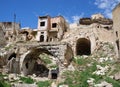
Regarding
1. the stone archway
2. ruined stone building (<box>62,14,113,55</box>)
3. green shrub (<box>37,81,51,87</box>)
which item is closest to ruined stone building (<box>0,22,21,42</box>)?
ruined stone building (<box>62,14,113,55</box>)

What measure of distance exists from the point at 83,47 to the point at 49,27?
39.4 feet

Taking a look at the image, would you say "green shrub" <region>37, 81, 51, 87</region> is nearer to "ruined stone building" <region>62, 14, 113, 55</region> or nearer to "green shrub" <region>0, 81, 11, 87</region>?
"green shrub" <region>0, 81, 11, 87</region>

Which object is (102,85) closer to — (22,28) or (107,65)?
(107,65)

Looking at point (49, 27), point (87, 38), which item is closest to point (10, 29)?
point (49, 27)

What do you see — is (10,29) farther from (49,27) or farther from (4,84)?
(4,84)

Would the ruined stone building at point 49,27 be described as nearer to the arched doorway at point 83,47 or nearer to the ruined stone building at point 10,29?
the ruined stone building at point 10,29

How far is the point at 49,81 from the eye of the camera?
2709cm

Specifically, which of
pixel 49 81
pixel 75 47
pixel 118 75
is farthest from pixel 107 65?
pixel 75 47

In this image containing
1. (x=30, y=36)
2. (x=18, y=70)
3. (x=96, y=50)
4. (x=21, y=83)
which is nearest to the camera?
(x=21, y=83)

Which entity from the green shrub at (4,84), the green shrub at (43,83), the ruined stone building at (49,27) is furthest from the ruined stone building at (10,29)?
the green shrub at (4,84)

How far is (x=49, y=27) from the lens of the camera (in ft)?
176

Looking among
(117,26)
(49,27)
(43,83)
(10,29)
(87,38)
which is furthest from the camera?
(10,29)

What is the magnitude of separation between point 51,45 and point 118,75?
9556 millimetres

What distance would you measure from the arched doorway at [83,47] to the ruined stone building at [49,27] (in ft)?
27.6
